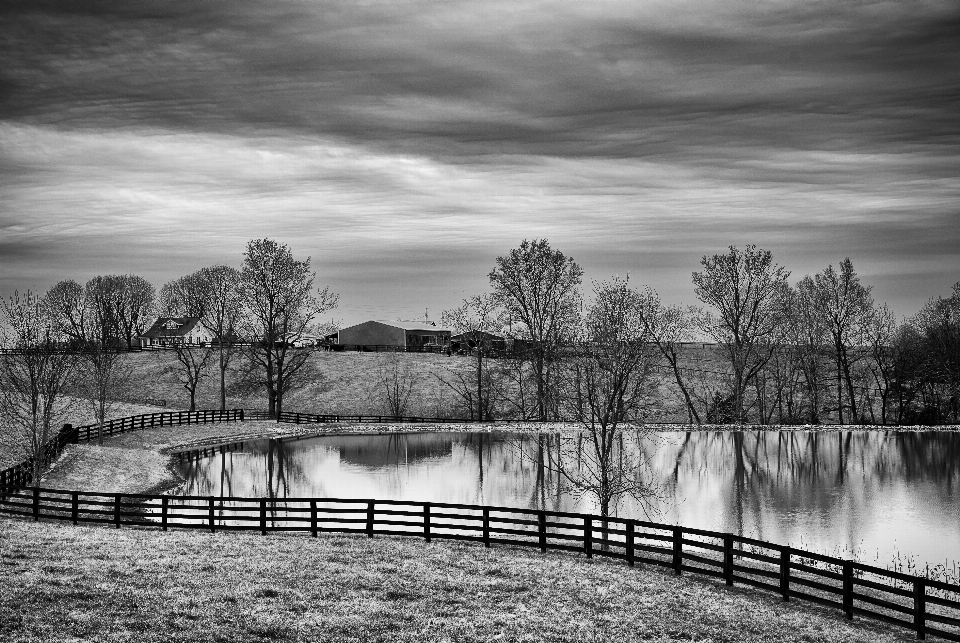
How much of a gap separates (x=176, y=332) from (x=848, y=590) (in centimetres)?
10917

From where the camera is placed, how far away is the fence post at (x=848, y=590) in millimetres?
20452

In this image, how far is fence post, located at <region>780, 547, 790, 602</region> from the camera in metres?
21.4

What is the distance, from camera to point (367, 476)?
4794 cm

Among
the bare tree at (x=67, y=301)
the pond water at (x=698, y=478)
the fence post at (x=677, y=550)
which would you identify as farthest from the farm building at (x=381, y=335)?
the fence post at (x=677, y=550)

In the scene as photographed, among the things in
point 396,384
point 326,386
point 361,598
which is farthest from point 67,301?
point 361,598

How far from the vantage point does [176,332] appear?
388ft

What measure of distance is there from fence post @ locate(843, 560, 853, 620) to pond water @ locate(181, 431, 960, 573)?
9475 millimetres

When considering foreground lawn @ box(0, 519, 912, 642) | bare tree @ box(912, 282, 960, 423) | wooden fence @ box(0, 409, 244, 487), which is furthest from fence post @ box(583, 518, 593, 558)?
bare tree @ box(912, 282, 960, 423)

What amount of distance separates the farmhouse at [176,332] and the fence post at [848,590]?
96.8m

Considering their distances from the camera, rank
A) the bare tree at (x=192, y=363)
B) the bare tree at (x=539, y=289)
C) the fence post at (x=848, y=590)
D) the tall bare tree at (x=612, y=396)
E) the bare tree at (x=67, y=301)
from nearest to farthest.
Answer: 1. the fence post at (x=848, y=590)
2. the tall bare tree at (x=612, y=396)
3. the bare tree at (x=539, y=289)
4. the bare tree at (x=192, y=363)
5. the bare tree at (x=67, y=301)

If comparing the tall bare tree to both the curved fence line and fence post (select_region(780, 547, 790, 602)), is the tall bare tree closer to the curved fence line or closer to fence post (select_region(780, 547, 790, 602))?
the curved fence line

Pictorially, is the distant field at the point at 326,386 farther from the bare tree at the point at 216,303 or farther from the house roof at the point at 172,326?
the house roof at the point at 172,326

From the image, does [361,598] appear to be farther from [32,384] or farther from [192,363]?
[192,363]

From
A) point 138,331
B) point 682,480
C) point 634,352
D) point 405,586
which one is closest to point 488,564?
point 405,586
